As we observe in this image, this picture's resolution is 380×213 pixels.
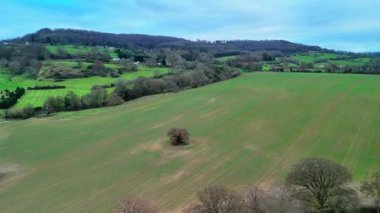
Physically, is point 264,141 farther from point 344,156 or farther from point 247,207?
point 247,207

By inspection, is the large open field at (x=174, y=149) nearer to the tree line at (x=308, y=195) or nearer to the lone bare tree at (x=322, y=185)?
the tree line at (x=308, y=195)

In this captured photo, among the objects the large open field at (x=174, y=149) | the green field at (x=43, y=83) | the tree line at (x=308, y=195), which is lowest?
the green field at (x=43, y=83)

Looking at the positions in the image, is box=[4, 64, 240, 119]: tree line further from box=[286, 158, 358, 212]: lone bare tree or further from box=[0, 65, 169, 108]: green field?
box=[286, 158, 358, 212]: lone bare tree

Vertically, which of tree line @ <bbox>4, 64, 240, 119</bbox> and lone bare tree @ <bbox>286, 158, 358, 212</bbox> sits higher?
lone bare tree @ <bbox>286, 158, 358, 212</bbox>

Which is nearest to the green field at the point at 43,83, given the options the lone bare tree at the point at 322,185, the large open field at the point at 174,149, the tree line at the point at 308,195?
the large open field at the point at 174,149

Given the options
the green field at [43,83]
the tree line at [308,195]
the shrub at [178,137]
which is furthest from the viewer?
the green field at [43,83]

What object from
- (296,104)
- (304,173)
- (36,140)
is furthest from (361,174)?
(36,140)

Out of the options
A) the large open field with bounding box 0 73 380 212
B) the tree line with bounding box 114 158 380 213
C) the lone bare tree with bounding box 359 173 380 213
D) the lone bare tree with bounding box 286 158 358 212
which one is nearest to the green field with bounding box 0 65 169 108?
the large open field with bounding box 0 73 380 212

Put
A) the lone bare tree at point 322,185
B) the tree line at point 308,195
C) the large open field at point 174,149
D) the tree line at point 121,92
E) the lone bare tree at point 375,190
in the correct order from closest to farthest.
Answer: the tree line at point 308,195 → the lone bare tree at point 375,190 → the lone bare tree at point 322,185 → the large open field at point 174,149 → the tree line at point 121,92
